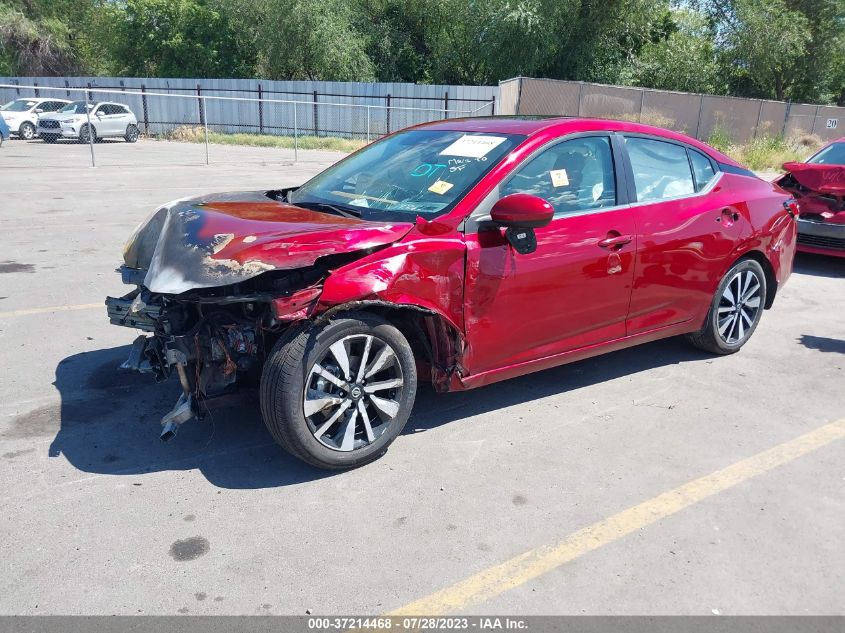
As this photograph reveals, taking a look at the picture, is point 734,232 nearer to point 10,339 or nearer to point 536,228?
point 536,228

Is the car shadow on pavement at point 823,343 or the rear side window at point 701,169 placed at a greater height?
the rear side window at point 701,169

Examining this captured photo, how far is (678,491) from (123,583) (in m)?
2.62

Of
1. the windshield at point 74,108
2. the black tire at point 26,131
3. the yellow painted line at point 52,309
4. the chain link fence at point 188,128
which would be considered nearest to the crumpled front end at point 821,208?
the yellow painted line at point 52,309

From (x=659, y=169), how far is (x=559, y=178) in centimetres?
100

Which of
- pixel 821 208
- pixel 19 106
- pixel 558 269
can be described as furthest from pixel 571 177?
pixel 19 106

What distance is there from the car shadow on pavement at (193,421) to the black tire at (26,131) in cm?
2509

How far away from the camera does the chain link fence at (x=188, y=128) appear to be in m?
21.7

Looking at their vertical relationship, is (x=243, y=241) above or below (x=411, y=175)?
below

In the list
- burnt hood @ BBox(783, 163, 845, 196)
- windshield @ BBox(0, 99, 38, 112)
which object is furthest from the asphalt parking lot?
windshield @ BBox(0, 99, 38, 112)

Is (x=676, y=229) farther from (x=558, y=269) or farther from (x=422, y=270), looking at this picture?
(x=422, y=270)

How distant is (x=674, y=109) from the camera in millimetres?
27844

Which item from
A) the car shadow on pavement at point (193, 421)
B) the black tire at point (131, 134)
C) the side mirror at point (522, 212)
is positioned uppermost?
the side mirror at point (522, 212)

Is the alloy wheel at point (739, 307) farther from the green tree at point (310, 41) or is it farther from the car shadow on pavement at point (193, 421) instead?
the green tree at point (310, 41)

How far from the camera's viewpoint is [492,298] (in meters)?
3.98
